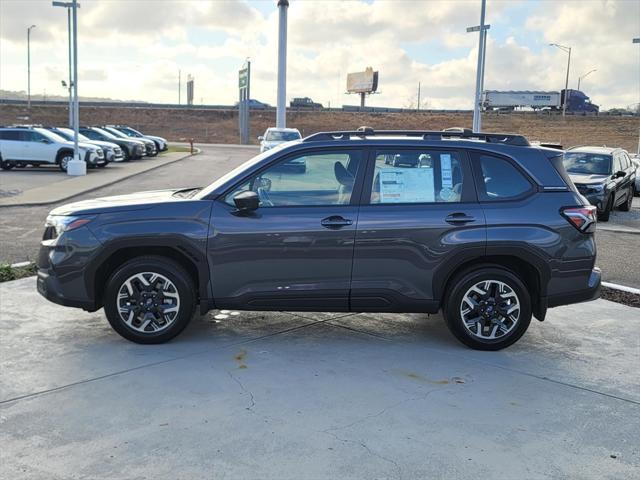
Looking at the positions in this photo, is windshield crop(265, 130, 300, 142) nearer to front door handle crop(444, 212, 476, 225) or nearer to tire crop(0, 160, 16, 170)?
tire crop(0, 160, 16, 170)

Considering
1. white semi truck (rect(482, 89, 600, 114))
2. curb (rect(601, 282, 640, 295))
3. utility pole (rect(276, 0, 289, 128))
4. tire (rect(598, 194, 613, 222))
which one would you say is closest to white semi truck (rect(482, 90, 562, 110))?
white semi truck (rect(482, 89, 600, 114))

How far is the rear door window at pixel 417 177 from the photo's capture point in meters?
5.57

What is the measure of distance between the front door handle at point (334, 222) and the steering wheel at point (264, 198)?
479 millimetres

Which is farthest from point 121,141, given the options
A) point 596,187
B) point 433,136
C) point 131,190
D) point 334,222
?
point 334,222

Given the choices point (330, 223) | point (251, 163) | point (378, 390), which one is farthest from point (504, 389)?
point (251, 163)

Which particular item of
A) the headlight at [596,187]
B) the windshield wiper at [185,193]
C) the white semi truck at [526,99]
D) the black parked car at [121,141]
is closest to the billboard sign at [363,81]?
the white semi truck at [526,99]

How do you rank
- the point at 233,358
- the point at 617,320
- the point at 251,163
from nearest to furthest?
the point at 233,358 < the point at 251,163 < the point at 617,320

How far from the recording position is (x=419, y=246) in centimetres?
547

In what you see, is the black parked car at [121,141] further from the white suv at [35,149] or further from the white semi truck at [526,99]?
the white semi truck at [526,99]

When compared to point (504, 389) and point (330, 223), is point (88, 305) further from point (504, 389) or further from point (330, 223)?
point (504, 389)

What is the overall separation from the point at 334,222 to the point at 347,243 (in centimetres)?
20

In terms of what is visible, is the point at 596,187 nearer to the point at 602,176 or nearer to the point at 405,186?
the point at 602,176

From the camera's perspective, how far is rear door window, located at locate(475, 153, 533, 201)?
5.63 metres

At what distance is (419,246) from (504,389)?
1.34 metres
